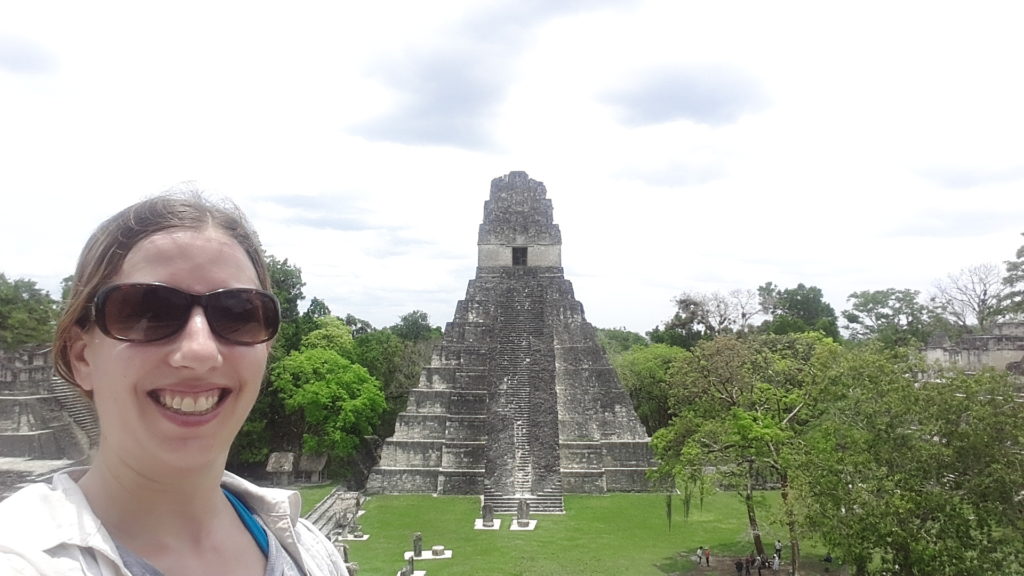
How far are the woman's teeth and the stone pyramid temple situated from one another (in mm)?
19812

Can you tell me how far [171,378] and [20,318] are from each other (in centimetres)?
3282

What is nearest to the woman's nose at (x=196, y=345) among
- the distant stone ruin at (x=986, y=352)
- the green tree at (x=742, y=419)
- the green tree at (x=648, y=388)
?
the green tree at (x=742, y=419)

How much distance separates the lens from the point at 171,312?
170cm

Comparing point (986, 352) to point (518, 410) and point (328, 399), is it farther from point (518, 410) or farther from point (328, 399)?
point (328, 399)

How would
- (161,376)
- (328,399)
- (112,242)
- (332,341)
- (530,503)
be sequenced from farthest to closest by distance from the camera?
(332,341)
(328,399)
(530,503)
(112,242)
(161,376)

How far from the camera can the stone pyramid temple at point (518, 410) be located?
22438mm

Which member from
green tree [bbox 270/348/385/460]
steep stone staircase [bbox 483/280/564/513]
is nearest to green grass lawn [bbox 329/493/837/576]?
steep stone staircase [bbox 483/280/564/513]

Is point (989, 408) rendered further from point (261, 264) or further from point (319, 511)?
point (319, 511)

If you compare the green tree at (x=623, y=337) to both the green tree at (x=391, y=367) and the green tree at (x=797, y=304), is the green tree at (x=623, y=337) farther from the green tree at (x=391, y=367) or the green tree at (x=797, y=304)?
the green tree at (x=391, y=367)

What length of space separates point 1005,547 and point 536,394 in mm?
15859

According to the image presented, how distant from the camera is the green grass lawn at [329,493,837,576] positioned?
607 inches

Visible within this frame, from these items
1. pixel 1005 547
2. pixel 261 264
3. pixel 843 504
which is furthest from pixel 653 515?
pixel 261 264

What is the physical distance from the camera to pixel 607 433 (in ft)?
79.4

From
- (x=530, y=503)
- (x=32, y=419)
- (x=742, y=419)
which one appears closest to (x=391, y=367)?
(x=530, y=503)
